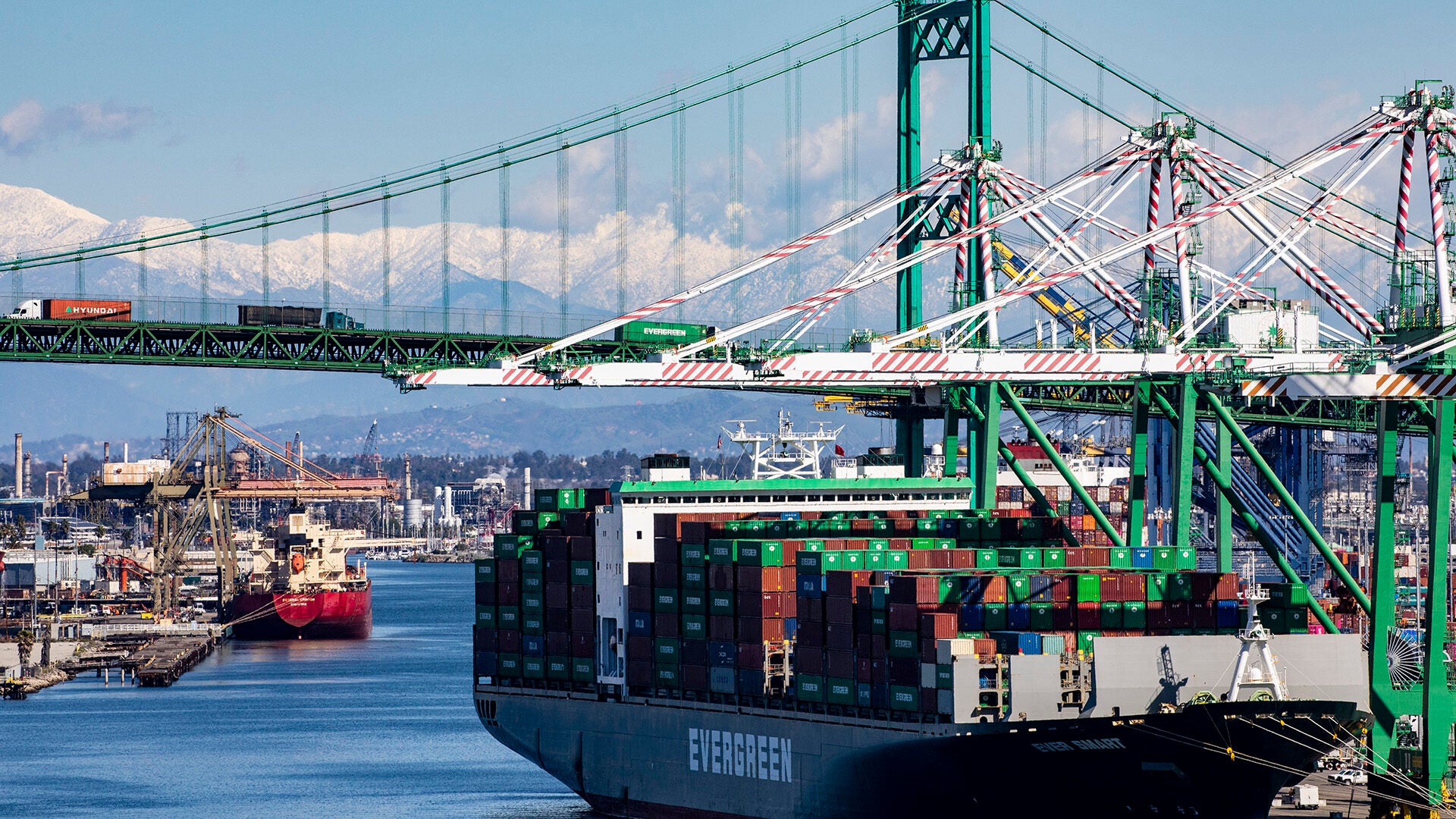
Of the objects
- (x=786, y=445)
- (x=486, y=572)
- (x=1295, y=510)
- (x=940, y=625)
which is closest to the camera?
(x=940, y=625)

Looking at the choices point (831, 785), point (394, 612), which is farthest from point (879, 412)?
point (394, 612)

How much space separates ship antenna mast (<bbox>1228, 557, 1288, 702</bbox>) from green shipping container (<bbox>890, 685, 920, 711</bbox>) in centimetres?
630

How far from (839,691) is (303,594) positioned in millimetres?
88331

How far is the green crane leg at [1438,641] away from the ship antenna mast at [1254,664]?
11.9ft

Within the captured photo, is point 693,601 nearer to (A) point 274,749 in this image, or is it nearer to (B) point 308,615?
(A) point 274,749

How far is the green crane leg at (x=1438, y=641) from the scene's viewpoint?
45031 millimetres

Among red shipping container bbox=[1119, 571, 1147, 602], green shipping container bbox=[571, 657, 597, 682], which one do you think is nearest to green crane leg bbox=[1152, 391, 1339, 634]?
red shipping container bbox=[1119, 571, 1147, 602]

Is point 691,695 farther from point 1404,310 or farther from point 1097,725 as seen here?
point 1404,310

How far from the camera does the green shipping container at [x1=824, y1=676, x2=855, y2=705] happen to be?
158ft

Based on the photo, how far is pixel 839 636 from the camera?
4853cm

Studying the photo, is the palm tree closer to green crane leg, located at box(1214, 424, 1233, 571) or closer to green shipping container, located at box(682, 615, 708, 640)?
green shipping container, located at box(682, 615, 708, 640)

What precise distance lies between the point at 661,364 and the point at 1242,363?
47.0ft

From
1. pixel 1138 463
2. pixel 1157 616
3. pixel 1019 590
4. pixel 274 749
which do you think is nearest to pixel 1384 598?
pixel 1157 616

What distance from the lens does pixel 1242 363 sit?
5419 cm
